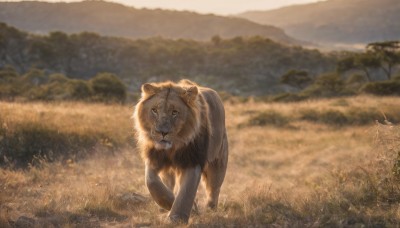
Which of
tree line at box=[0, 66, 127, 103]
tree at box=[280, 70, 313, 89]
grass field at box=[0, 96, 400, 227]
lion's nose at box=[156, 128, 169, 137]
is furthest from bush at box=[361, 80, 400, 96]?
lion's nose at box=[156, 128, 169, 137]

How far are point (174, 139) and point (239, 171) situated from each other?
6.88 meters

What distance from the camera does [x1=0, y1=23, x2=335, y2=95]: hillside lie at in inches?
2008

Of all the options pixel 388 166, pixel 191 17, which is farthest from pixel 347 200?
pixel 191 17

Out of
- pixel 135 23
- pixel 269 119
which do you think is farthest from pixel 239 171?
pixel 135 23

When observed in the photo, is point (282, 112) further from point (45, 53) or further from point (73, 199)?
point (45, 53)

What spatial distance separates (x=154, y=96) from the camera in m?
5.40

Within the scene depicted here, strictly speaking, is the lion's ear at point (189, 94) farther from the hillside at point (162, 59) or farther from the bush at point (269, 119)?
the hillside at point (162, 59)

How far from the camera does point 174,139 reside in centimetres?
Answer: 523

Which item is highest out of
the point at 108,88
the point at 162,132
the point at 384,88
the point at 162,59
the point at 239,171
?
the point at 162,132

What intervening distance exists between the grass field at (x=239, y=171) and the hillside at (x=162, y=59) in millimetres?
32867

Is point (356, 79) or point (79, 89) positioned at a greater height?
point (79, 89)

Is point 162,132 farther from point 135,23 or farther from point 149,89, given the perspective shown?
point 135,23

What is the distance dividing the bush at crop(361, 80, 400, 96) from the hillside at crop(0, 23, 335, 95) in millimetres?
17682

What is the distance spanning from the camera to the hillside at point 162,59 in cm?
5100
